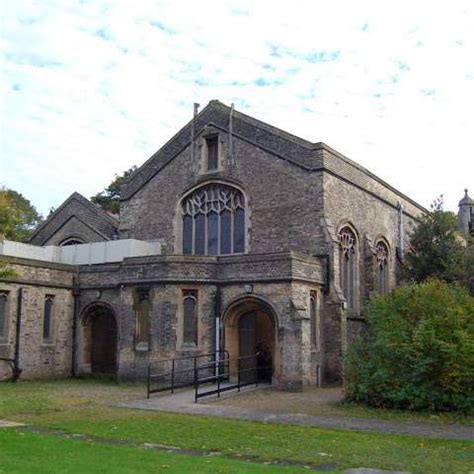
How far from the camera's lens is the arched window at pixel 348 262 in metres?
26.3

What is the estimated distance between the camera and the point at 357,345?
17656 millimetres

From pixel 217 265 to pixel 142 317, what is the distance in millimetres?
3159

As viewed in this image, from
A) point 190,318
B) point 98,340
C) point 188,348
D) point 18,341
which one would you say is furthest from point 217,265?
point 18,341

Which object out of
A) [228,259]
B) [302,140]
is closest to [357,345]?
[228,259]

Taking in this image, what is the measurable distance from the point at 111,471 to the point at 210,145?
21102 millimetres

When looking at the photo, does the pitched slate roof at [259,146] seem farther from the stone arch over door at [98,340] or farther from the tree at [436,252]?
the stone arch over door at [98,340]

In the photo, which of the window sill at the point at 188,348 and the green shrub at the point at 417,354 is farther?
the window sill at the point at 188,348

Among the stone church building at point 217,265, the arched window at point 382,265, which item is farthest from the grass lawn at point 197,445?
the arched window at point 382,265

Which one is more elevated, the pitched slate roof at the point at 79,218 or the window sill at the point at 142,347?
the pitched slate roof at the point at 79,218

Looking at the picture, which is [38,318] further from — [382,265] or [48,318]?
[382,265]

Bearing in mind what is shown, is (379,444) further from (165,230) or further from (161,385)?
(165,230)

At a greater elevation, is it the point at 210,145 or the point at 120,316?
the point at 210,145

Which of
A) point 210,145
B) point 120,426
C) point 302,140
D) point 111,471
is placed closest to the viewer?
point 111,471

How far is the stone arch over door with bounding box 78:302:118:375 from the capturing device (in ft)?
83.9
